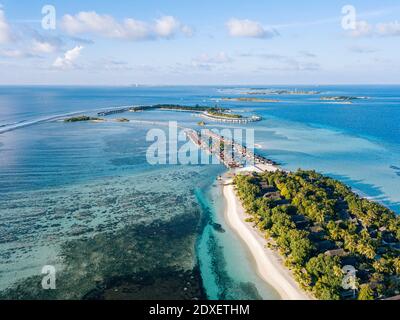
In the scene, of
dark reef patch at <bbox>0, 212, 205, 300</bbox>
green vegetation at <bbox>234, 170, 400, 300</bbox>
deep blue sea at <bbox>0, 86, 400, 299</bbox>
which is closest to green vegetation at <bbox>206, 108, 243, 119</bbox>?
deep blue sea at <bbox>0, 86, 400, 299</bbox>

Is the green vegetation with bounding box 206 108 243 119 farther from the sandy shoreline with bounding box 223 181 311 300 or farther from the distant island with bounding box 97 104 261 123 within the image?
the sandy shoreline with bounding box 223 181 311 300

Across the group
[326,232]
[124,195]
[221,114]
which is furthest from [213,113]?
[326,232]

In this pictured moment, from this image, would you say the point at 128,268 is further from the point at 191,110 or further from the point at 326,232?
the point at 191,110

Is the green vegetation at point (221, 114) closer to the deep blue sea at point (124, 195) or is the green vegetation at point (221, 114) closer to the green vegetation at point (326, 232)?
the deep blue sea at point (124, 195)

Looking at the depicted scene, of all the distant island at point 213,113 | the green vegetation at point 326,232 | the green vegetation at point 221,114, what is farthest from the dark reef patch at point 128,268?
the green vegetation at point 221,114
